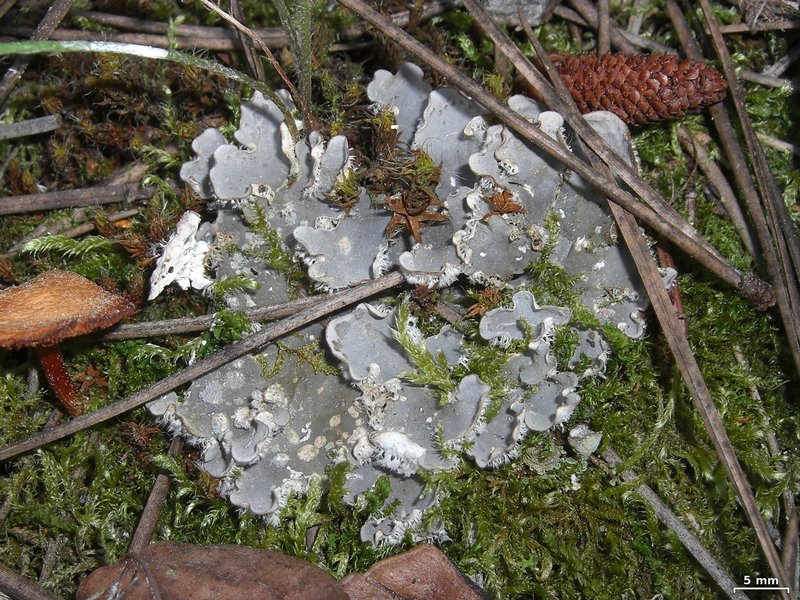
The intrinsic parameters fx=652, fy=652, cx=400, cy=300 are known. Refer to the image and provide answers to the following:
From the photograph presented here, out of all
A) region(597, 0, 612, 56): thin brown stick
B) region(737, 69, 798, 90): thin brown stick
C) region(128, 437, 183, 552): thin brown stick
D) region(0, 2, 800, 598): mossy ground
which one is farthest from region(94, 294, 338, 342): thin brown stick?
region(737, 69, 798, 90): thin brown stick

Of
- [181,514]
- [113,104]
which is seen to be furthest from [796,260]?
[113,104]

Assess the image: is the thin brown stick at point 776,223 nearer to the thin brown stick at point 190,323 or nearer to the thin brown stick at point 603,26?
the thin brown stick at point 603,26

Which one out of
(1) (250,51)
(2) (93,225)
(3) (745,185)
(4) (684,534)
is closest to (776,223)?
(3) (745,185)

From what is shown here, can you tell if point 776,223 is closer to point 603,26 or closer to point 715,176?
point 715,176

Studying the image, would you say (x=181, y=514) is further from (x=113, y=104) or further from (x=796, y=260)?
(x=796, y=260)

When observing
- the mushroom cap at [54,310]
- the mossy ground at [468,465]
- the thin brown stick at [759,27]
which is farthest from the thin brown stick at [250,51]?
the thin brown stick at [759,27]

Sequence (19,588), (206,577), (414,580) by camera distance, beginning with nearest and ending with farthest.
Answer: (206,577), (414,580), (19,588)
